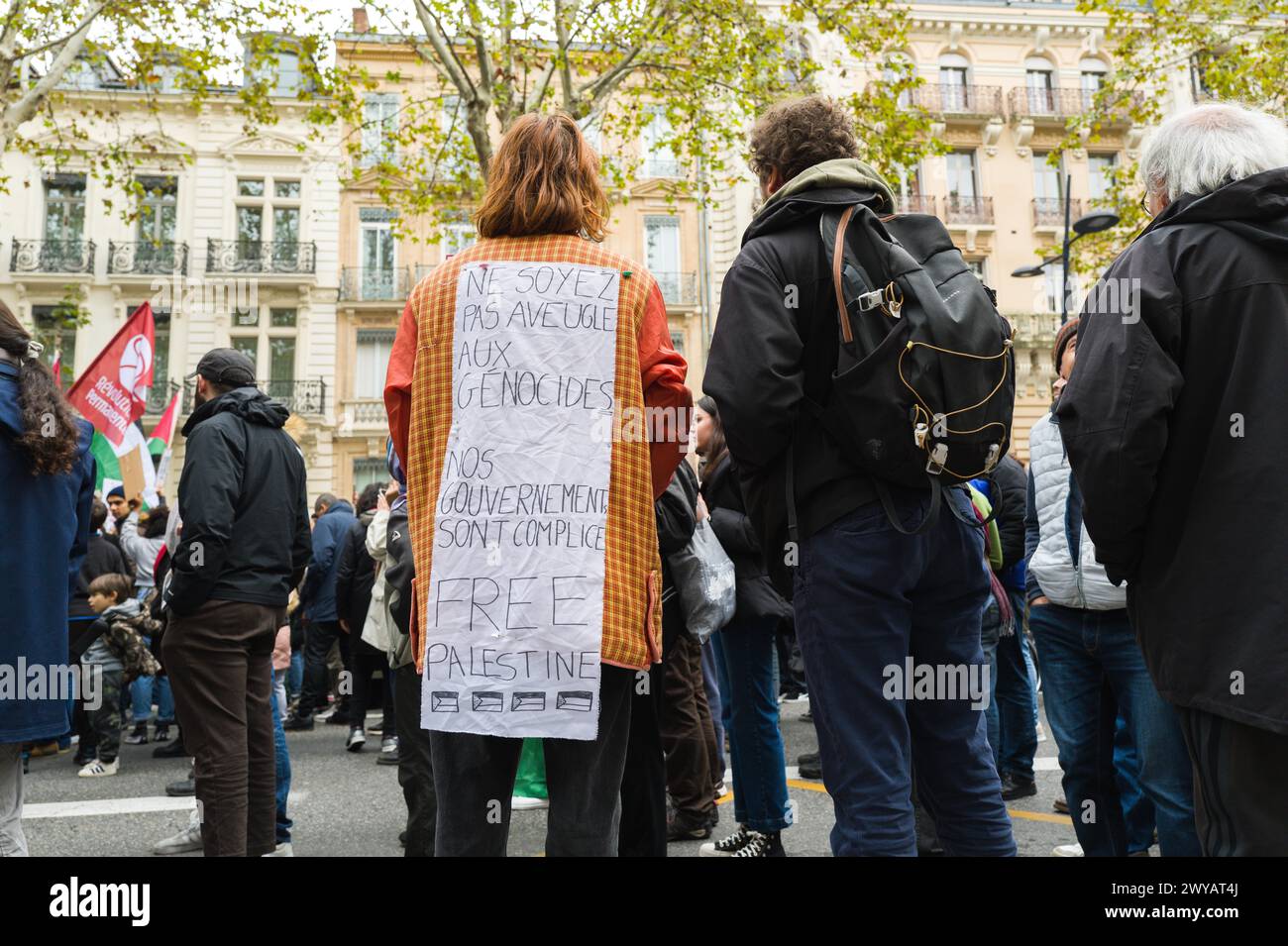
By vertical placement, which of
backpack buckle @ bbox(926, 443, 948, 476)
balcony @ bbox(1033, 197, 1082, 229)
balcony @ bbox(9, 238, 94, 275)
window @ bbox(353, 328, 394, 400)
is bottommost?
backpack buckle @ bbox(926, 443, 948, 476)

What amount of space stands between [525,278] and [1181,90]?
109ft

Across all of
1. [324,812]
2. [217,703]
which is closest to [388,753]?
[324,812]

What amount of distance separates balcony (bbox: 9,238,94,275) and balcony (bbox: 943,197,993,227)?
1000 inches

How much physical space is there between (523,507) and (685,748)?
2.86m

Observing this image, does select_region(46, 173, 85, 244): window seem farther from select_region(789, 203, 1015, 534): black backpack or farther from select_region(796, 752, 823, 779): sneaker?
select_region(789, 203, 1015, 534): black backpack

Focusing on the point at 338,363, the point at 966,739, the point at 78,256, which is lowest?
the point at 966,739

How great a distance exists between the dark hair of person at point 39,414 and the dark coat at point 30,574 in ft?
0.09

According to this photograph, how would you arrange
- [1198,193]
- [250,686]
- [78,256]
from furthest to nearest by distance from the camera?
1. [78,256]
2. [250,686]
3. [1198,193]

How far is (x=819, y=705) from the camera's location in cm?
263

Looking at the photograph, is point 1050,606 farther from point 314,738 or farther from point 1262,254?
point 314,738

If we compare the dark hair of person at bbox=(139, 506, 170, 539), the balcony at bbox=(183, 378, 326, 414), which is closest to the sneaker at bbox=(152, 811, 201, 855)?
the dark hair of person at bbox=(139, 506, 170, 539)

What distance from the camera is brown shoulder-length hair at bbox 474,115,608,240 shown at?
283 centimetres

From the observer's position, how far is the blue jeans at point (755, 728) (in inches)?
170
